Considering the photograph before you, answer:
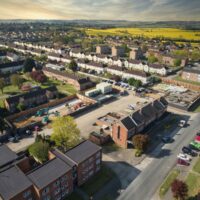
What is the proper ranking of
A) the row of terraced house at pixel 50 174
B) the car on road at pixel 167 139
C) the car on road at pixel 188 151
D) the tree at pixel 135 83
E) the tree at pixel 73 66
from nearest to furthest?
the row of terraced house at pixel 50 174, the car on road at pixel 188 151, the car on road at pixel 167 139, the tree at pixel 135 83, the tree at pixel 73 66

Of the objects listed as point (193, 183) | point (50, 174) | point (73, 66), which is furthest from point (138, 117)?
point (73, 66)

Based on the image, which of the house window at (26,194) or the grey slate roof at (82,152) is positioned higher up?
the grey slate roof at (82,152)

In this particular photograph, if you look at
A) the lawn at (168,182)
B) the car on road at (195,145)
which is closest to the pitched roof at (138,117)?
the car on road at (195,145)

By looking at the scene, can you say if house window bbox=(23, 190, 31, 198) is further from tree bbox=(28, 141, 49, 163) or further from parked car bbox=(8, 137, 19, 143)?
parked car bbox=(8, 137, 19, 143)

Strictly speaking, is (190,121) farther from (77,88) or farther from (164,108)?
(77,88)

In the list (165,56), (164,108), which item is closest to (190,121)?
(164,108)

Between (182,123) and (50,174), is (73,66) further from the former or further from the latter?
(50,174)

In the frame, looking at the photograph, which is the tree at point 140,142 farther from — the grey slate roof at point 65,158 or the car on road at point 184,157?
the grey slate roof at point 65,158
